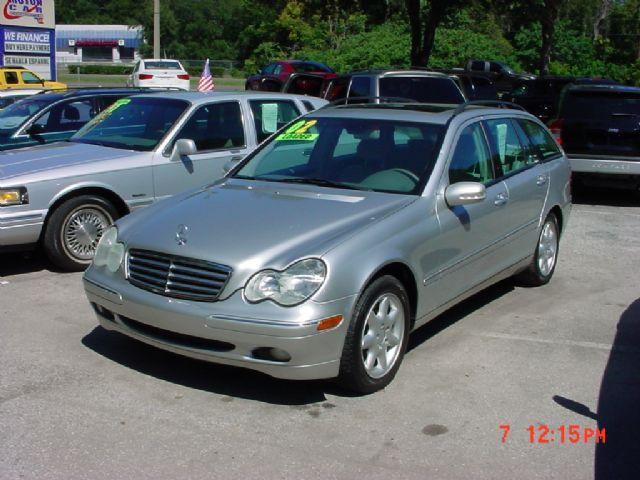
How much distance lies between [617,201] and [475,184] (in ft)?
24.8

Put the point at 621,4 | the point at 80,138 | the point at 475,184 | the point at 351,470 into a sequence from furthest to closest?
the point at 621,4
the point at 80,138
the point at 475,184
the point at 351,470

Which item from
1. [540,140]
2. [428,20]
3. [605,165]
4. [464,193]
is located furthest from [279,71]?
[464,193]

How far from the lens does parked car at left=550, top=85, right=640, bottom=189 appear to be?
10945 millimetres

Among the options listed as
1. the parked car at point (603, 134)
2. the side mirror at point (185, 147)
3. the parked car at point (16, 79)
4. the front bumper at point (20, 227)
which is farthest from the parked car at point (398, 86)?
the parked car at point (16, 79)

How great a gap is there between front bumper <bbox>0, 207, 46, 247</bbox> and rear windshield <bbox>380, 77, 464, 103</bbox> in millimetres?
7119

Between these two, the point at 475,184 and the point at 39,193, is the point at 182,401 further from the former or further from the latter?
the point at 39,193

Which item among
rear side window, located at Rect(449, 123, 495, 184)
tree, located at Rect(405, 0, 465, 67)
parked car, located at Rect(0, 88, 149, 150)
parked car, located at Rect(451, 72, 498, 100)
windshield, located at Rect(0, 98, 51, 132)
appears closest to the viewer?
rear side window, located at Rect(449, 123, 495, 184)

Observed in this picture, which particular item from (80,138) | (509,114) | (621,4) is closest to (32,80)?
(80,138)

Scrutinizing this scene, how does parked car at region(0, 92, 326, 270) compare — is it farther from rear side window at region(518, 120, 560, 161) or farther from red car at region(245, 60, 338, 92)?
red car at region(245, 60, 338, 92)

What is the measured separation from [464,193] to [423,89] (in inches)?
338

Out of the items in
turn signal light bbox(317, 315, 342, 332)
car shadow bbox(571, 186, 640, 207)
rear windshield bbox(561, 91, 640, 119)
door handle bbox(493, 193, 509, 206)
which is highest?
rear windshield bbox(561, 91, 640, 119)

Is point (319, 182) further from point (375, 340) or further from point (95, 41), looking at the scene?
point (95, 41)

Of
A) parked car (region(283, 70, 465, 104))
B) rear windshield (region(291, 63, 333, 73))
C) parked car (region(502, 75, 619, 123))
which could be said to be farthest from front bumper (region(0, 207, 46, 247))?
rear windshield (region(291, 63, 333, 73))

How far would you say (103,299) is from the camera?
4770 mm
